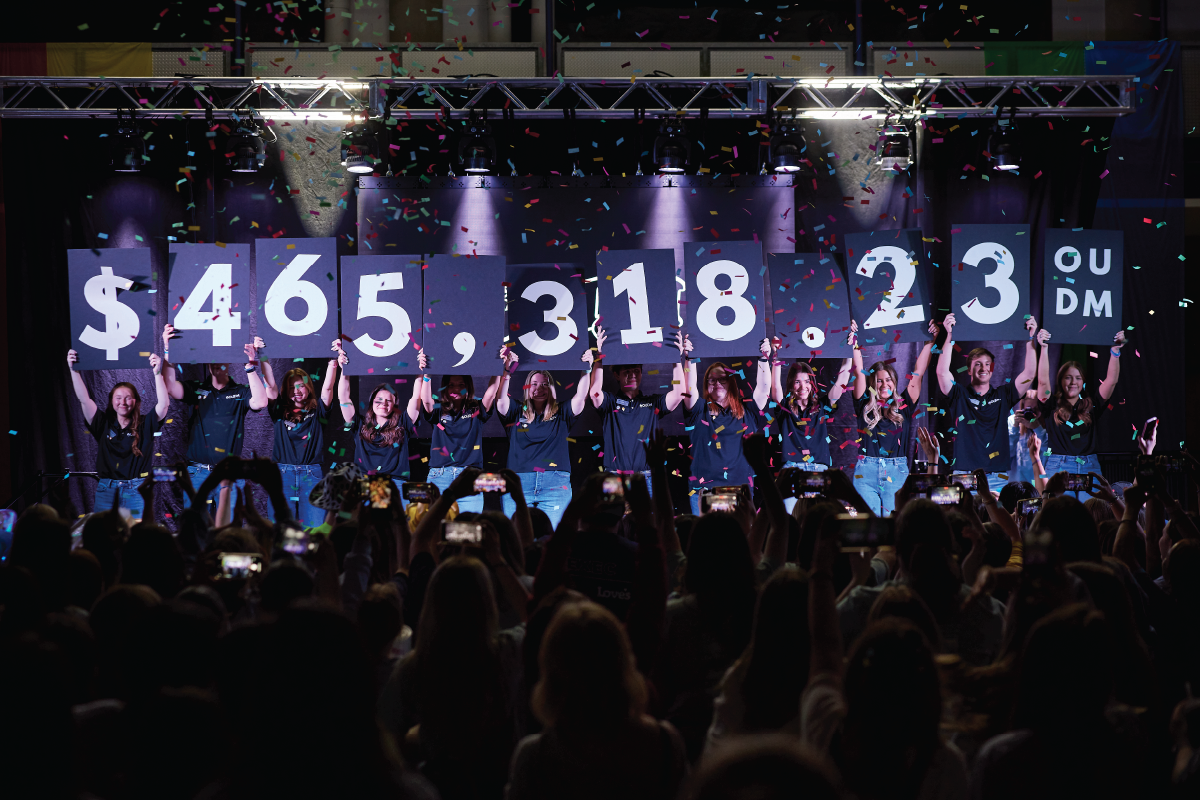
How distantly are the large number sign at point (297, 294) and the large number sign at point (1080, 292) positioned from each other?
557 centimetres

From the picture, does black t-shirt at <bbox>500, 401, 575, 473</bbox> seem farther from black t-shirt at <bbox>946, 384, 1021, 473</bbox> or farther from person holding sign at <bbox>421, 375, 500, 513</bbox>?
black t-shirt at <bbox>946, 384, 1021, 473</bbox>

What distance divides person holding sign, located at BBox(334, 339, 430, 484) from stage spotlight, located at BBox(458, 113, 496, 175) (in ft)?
4.82

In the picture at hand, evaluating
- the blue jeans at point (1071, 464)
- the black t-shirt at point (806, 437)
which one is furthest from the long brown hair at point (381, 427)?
the blue jeans at point (1071, 464)

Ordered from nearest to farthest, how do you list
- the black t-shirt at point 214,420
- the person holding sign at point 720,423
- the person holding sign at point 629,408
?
1. the person holding sign at point 720,423
2. the person holding sign at point 629,408
3. the black t-shirt at point 214,420

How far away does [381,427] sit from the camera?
7480mm

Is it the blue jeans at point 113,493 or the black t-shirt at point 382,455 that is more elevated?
the black t-shirt at point 382,455

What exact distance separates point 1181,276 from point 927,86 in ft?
8.89

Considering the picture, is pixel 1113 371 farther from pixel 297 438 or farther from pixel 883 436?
pixel 297 438

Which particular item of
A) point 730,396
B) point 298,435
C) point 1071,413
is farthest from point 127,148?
point 1071,413

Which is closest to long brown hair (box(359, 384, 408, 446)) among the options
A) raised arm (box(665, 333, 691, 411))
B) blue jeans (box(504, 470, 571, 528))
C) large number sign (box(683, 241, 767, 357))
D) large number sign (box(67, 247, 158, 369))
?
blue jeans (box(504, 470, 571, 528))

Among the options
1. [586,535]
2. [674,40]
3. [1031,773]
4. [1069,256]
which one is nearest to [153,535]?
[586,535]

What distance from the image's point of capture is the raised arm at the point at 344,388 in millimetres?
7574

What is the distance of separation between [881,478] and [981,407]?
3.23 ft

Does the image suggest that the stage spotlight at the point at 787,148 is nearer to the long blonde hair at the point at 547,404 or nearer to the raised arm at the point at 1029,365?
the raised arm at the point at 1029,365
